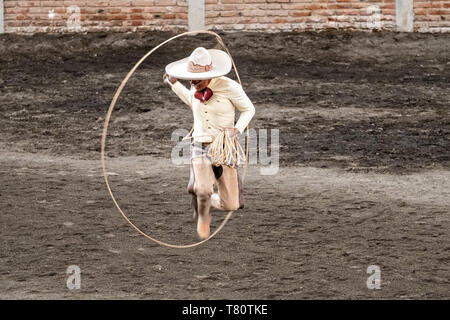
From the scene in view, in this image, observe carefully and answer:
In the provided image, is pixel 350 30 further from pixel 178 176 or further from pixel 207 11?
pixel 178 176

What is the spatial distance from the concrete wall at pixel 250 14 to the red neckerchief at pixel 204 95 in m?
12.7

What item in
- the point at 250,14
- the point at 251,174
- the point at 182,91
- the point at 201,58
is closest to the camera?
the point at 201,58

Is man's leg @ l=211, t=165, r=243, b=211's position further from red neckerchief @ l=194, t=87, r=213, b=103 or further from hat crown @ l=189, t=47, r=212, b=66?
hat crown @ l=189, t=47, r=212, b=66

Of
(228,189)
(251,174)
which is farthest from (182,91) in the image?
(251,174)

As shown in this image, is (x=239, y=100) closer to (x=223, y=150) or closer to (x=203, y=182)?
(x=223, y=150)

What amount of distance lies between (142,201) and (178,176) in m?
1.31

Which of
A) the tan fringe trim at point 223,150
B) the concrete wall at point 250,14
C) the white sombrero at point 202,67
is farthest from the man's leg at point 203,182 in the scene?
the concrete wall at point 250,14

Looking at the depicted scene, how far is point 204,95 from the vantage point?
4.68m

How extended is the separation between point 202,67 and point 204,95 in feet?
0.46

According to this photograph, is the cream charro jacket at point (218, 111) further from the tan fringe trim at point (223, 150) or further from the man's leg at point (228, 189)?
the man's leg at point (228, 189)

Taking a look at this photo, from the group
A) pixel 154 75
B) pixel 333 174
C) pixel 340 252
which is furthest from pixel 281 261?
pixel 154 75

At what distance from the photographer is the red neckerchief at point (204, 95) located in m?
4.66

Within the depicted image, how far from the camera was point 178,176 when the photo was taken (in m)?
10.4

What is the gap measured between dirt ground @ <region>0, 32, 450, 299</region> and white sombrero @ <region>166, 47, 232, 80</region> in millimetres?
2174
